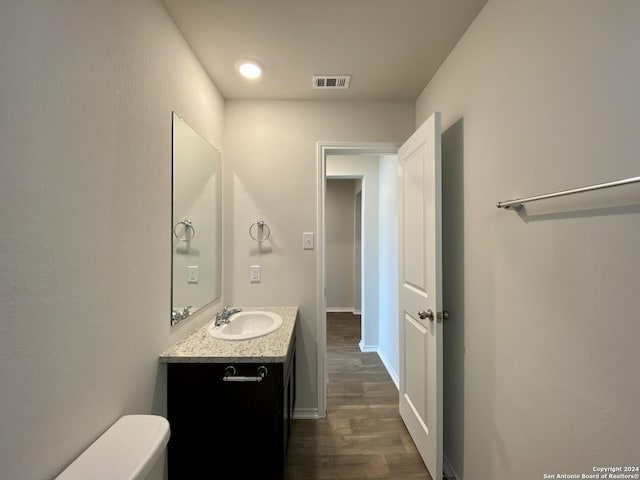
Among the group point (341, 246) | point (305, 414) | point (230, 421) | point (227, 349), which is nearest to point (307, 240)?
point (227, 349)

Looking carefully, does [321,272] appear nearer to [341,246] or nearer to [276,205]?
[276,205]

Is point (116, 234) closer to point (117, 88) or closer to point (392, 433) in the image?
point (117, 88)

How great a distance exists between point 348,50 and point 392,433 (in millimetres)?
2529

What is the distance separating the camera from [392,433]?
6.39 feet

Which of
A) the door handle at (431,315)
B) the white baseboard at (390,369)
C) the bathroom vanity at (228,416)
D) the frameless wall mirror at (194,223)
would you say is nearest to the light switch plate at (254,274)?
the frameless wall mirror at (194,223)

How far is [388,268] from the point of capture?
9.83ft

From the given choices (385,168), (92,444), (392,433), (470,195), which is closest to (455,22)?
(470,195)

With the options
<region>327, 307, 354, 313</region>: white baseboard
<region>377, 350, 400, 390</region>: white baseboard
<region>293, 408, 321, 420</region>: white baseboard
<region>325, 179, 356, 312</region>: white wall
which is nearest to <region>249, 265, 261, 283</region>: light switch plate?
<region>293, 408, 321, 420</region>: white baseboard

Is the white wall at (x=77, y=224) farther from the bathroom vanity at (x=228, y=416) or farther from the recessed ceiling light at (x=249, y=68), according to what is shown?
the recessed ceiling light at (x=249, y=68)

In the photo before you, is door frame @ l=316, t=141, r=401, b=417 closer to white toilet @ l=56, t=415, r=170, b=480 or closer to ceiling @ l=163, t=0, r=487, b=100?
ceiling @ l=163, t=0, r=487, b=100

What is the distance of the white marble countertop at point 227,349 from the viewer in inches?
50.8

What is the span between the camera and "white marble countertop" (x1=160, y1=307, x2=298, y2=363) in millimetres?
1291

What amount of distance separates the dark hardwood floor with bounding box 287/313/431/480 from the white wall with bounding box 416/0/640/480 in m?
0.40

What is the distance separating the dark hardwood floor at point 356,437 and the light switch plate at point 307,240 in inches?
52.3
